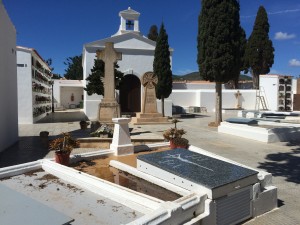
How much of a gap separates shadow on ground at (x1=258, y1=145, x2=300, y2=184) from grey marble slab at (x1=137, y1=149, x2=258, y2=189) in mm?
2745

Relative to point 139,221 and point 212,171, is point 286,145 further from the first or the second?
point 139,221

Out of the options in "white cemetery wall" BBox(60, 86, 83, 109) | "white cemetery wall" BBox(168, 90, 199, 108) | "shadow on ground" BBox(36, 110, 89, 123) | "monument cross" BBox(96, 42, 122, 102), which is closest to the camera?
"monument cross" BBox(96, 42, 122, 102)

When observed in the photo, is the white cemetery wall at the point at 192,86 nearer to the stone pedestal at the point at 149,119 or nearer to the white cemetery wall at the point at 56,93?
the stone pedestal at the point at 149,119

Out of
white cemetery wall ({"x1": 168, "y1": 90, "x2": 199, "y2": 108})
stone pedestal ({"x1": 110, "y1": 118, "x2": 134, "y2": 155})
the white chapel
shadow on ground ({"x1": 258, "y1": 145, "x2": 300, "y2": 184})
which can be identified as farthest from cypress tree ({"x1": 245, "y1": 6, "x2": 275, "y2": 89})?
stone pedestal ({"x1": 110, "y1": 118, "x2": 134, "y2": 155})

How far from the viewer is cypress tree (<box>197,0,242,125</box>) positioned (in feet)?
56.6

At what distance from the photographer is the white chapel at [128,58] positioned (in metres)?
25.7

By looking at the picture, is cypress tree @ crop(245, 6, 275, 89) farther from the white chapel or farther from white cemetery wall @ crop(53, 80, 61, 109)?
white cemetery wall @ crop(53, 80, 61, 109)

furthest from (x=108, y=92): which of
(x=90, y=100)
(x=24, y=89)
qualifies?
(x=90, y=100)

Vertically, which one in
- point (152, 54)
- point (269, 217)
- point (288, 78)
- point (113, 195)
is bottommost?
point (269, 217)

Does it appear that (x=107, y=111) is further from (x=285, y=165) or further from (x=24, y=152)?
(x=285, y=165)

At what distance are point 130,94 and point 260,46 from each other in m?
17.4

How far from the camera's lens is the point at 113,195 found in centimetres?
487

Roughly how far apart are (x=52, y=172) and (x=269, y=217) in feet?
15.1

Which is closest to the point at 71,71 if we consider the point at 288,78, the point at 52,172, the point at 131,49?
the point at 131,49
